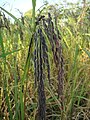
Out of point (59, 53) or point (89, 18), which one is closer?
point (59, 53)

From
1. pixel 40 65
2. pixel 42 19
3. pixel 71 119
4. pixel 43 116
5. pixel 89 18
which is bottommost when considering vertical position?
pixel 71 119

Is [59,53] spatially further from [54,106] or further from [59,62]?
[54,106]

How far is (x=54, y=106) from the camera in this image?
120 cm

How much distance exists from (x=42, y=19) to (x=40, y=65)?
11cm

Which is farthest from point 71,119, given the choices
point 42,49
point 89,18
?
point 89,18

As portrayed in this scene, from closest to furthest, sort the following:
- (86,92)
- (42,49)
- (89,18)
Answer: (42,49) < (86,92) < (89,18)

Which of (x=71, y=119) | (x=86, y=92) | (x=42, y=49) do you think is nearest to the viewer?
(x=42, y=49)

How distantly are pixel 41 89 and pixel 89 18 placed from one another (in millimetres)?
1338

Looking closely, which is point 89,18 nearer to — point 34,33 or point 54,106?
point 54,106

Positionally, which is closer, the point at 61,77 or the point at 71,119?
the point at 61,77

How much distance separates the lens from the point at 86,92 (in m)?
1.23

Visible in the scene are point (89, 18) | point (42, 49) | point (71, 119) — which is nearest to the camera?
point (42, 49)

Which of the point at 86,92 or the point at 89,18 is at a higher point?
the point at 89,18

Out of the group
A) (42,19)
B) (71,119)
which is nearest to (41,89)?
(42,19)
